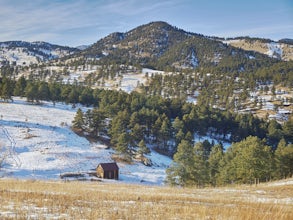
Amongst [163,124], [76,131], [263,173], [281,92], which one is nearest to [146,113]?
[163,124]

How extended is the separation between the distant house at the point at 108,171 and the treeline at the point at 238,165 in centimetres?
1752

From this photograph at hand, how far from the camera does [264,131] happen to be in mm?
115562

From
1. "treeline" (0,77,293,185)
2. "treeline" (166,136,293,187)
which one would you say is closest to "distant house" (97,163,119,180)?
"treeline" (0,77,293,185)

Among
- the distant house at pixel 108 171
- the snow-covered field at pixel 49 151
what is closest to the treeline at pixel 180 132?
the snow-covered field at pixel 49 151

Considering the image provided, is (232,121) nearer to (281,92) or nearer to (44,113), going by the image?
(44,113)

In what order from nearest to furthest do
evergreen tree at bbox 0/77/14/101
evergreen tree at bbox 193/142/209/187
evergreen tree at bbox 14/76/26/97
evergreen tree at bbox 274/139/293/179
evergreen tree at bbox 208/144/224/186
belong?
evergreen tree at bbox 274/139/293/179
evergreen tree at bbox 193/142/209/187
evergreen tree at bbox 208/144/224/186
evergreen tree at bbox 0/77/14/101
evergreen tree at bbox 14/76/26/97

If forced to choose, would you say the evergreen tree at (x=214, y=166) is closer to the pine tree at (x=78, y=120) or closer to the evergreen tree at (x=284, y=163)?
the evergreen tree at (x=284, y=163)

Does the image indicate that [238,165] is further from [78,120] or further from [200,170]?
[78,120]

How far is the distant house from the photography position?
6382 cm

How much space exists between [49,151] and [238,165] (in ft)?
155

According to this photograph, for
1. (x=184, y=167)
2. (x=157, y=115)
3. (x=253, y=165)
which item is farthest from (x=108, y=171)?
(x=157, y=115)

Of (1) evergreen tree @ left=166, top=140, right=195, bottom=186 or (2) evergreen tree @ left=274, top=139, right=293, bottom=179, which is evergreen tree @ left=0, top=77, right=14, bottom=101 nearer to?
(1) evergreen tree @ left=166, top=140, right=195, bottom=186

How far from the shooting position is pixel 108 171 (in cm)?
6444

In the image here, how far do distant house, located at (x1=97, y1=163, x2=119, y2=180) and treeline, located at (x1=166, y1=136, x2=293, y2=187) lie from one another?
17.5 m
